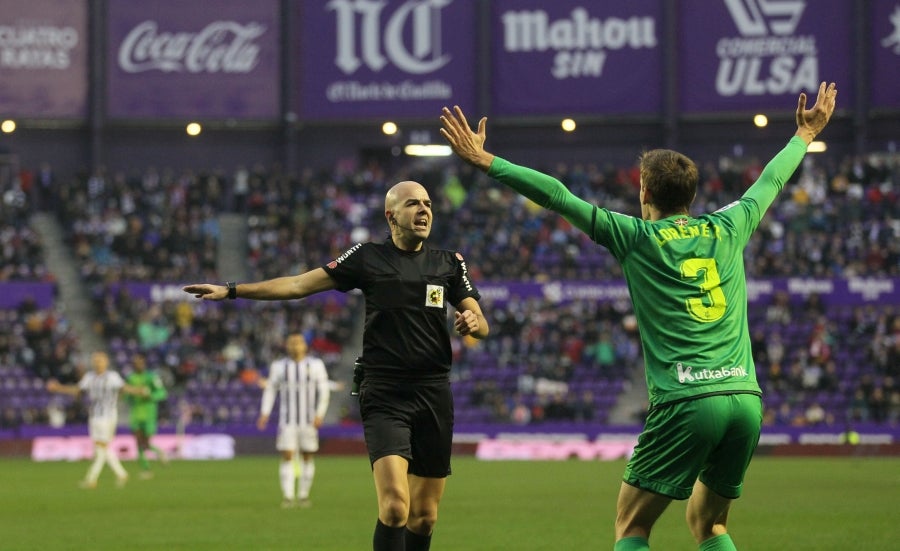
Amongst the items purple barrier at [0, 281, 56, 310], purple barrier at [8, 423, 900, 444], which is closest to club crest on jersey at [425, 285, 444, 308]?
purple barrier at [8, 423, 900, 444]

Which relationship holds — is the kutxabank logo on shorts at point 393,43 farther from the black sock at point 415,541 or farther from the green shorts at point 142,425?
the black sock at point 415,541

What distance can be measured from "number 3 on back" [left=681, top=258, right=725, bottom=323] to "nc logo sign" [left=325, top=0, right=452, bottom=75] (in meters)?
41.2

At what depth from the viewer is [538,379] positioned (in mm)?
38562

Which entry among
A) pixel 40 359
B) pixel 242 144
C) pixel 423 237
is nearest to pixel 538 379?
pixel 40 359

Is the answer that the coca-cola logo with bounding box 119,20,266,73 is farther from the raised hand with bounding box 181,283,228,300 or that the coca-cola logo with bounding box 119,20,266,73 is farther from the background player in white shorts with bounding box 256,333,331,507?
the raised hand with bounding box 181,283,228,300

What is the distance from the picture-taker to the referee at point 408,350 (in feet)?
32.1

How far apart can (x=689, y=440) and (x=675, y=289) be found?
0.73 meters

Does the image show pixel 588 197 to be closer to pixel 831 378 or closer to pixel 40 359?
pixel 831 378

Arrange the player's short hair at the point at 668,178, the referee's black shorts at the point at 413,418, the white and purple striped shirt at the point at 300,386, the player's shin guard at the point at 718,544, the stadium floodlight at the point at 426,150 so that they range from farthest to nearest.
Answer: the stadium floodlight at the point at 426,150 < the white and purple striped shirt at the point at 300,386 < the referee's black shorts at the point at 413,418 < the player's shin guard at the point at 718,544 < the player's short hair at the point at 668,178

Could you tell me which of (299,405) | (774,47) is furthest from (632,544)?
(774,47)

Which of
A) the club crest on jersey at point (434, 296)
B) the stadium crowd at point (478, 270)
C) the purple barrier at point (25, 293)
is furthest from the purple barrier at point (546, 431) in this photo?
the club crest on jersey at point (434, 296)

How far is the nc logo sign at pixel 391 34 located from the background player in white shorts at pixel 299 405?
1068 inches

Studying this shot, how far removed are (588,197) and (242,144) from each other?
12530 mm

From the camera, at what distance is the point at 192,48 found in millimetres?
48375
